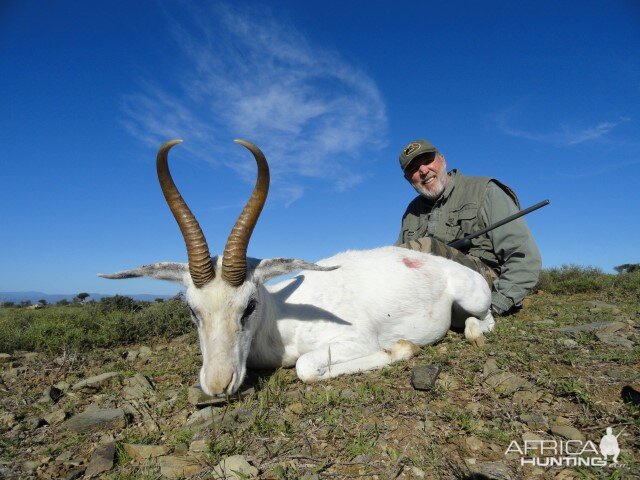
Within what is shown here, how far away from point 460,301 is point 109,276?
181 inches

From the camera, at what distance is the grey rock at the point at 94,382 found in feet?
16.0

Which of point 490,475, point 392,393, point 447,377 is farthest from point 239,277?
point 490,475

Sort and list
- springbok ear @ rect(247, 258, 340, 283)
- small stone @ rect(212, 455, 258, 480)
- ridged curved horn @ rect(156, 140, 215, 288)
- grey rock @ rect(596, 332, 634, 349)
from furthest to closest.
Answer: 1. grey rock @ rect(596, 332, 634, 349)
2. springbok ear @ rect(247, 258, 340, 283)
3. ridged curved horn @ rect(156, 140, 215, 288)
4. small stone @ rect(212, 455, 258, 480)

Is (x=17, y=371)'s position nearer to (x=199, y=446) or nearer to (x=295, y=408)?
(x=199, y=446)

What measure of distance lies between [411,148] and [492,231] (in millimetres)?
2327

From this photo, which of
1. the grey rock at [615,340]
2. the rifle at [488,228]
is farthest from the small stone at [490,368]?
the rifle at [488,228]

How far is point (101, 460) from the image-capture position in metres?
3.00

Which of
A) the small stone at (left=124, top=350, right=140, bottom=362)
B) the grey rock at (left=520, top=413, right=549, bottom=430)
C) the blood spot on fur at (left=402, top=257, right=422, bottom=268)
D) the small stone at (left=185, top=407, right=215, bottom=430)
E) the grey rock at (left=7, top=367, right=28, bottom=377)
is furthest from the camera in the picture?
the small stone at (left=124, top=350, right=140, bottom=362)

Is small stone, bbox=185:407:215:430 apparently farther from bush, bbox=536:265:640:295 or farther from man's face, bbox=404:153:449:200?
bush, bbox=536:265:640:295

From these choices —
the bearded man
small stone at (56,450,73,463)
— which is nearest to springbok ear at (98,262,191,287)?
small stone at (56,450,73,463)

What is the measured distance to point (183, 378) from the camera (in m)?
5.00

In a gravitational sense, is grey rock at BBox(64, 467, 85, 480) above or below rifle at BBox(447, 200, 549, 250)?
below

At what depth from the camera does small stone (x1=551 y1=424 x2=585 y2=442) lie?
2.71 m

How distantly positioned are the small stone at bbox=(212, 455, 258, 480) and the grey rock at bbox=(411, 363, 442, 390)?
168cm
